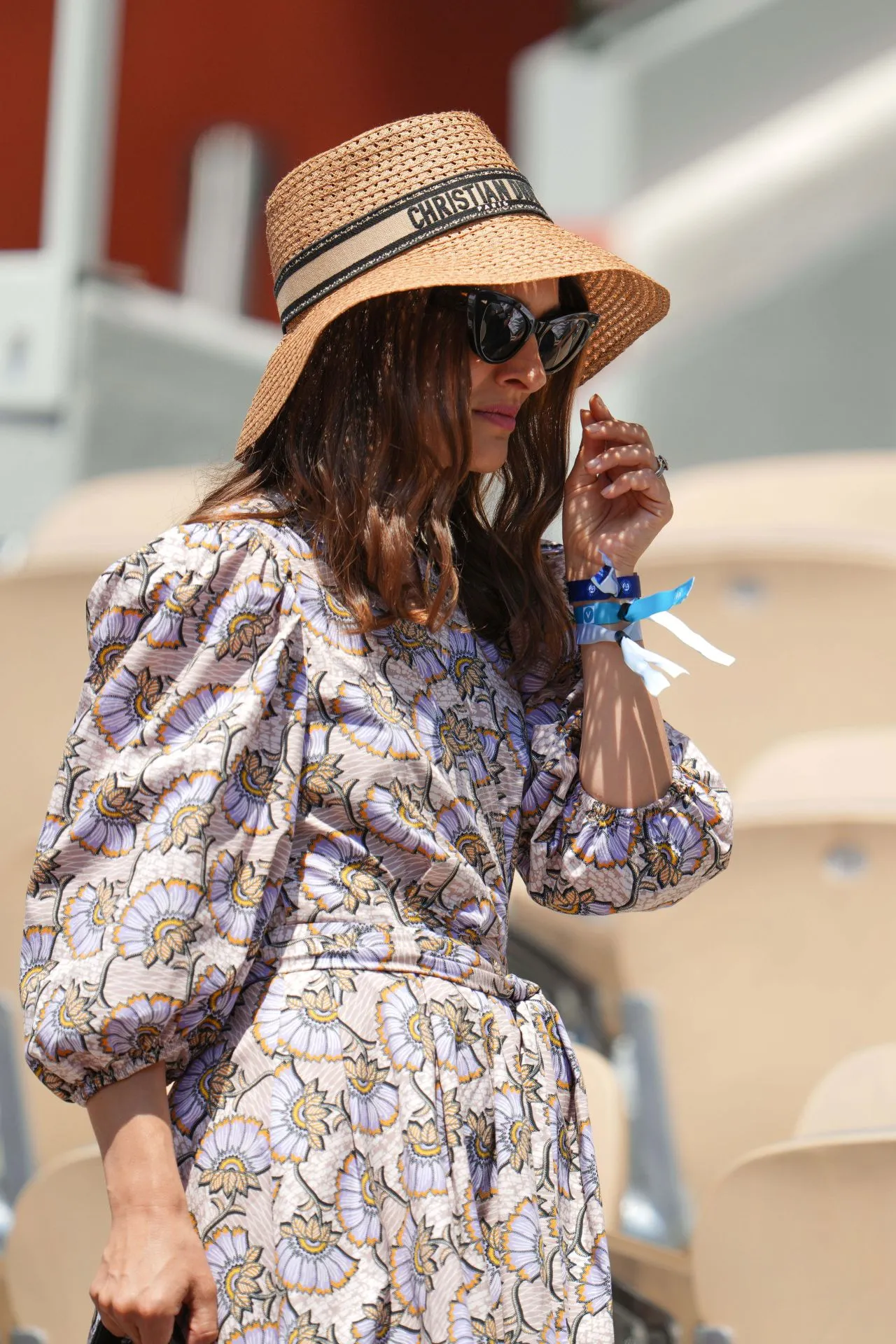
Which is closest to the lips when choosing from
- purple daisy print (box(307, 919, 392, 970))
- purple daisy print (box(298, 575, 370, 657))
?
purple daisy print (box(298, 575, 370, 657))

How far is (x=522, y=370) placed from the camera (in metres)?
1.21

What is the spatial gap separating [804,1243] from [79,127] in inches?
130

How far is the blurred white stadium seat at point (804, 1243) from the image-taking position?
1.62m

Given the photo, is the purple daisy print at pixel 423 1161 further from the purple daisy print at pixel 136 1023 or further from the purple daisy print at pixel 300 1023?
the purple daisy print at pixel 136 1023

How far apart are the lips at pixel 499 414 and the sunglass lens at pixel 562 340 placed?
A: 5cm

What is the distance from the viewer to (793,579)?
2270 mm

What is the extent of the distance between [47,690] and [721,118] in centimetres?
261

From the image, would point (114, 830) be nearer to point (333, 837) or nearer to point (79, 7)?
point (333, 837)

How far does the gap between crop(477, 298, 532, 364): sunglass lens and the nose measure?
0.02 metres

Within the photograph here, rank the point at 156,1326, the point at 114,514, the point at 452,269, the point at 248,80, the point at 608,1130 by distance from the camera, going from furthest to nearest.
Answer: the point at 248,80, the point at 114,514, the point at 608,1130, the point at 452,269, the point at 156,1326

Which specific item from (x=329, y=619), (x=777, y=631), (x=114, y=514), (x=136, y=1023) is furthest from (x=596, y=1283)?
(x=114, y=514)

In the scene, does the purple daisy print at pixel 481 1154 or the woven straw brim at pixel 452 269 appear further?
the woven straw brim at pixel 452 269

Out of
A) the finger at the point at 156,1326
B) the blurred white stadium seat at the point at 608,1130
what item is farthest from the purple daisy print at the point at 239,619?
the blurred white stadium seat at the point at 608,1130

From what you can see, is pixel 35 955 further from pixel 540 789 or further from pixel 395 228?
pixel 395 228
